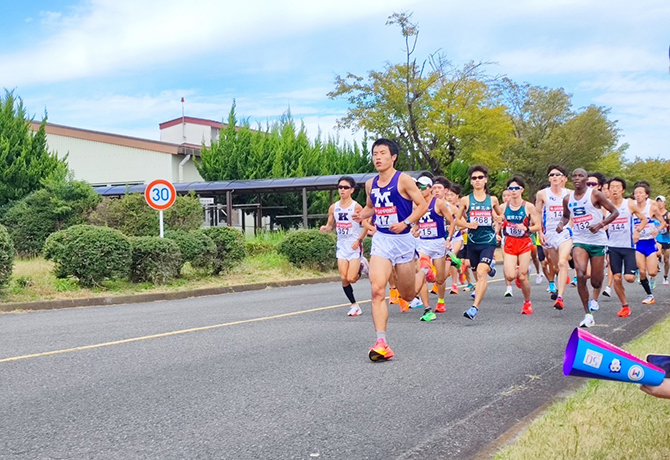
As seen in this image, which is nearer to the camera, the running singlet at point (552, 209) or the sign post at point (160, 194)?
the running singlet at point (552, 209)

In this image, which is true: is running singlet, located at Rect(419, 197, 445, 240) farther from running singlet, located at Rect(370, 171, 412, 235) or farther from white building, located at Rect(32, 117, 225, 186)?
white building, located at Rect(32, 117, 225, 186)

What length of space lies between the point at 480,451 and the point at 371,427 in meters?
0.83

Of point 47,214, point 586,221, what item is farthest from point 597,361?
point 47,214

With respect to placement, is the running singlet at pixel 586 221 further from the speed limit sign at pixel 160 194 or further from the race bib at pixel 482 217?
the speed limit sign at pixel 160 194

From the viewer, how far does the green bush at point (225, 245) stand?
1783 centimetres

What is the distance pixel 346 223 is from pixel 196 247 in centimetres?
629

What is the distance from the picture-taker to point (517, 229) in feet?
37.6

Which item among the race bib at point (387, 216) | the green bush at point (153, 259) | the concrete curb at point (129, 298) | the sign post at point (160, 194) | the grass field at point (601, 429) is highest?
the sign post at point (160, 194)

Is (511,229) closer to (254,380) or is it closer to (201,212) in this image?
(254,380)

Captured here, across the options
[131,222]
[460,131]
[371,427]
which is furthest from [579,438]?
[460,131]

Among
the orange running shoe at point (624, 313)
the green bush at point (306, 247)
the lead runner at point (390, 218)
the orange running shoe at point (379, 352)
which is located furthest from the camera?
the green bush at point (306, 247)

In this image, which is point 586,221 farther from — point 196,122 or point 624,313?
point 196,122

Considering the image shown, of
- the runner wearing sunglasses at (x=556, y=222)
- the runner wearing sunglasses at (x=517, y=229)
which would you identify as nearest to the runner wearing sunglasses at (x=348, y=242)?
the runner wearing sunglasses at (x=517, y=229)

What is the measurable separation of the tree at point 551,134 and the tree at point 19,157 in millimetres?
26459
